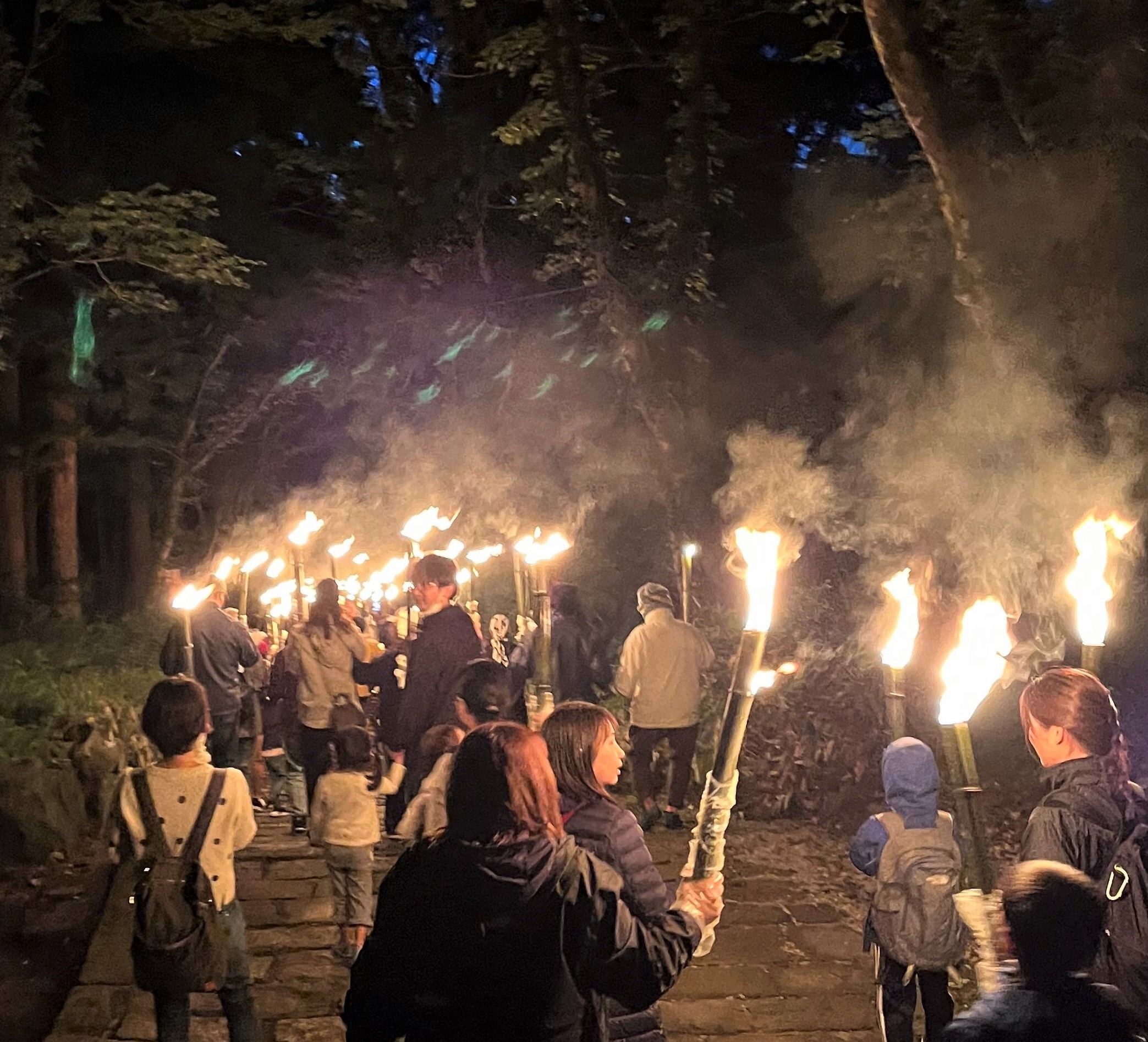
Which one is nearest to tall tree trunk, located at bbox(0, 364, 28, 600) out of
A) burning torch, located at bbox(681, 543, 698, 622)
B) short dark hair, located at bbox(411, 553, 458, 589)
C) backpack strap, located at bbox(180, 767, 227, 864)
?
burning torch, located at bbox(681, 543, 698, 622)

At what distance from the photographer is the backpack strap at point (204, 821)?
4176 millimetres

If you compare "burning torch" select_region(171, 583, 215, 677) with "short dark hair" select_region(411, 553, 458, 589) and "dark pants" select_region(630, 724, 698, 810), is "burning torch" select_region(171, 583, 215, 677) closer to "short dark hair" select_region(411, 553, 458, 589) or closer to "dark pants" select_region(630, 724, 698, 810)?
"short dark hair" select_region(411, 553, 458, 589)

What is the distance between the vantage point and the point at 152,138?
46.8ft

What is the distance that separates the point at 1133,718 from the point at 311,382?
15182 mm

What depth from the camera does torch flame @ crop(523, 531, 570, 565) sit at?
16.2 feet

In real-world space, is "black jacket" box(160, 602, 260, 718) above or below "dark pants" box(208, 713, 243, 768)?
above

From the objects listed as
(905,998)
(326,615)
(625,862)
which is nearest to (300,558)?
(326,615)

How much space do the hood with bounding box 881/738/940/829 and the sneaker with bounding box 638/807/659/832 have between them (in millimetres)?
4367

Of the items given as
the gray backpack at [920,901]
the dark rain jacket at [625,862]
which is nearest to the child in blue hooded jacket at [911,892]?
the gray backpack at [920,901]

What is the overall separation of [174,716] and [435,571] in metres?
2.83

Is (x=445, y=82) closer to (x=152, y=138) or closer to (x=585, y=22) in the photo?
(x=585, y=22)

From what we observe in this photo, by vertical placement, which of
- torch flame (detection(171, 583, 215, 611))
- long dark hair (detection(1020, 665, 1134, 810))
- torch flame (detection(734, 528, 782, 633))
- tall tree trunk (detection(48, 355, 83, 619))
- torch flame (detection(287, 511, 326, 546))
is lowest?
long dark hair (detection(1020, 665, 1134, 810))

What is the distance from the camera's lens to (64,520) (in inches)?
660

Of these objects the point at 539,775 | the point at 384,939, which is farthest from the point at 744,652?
the point at 384,939
